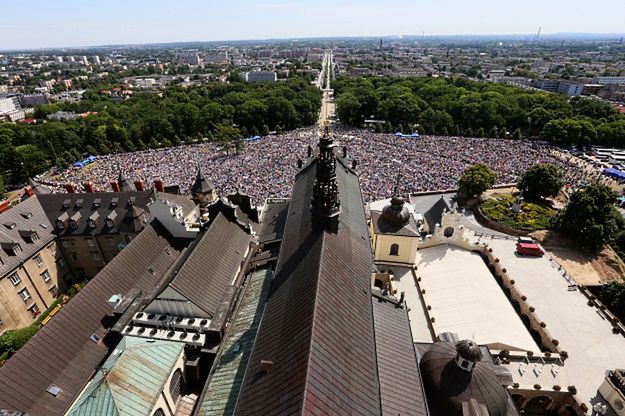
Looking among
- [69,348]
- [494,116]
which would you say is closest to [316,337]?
[69,348]

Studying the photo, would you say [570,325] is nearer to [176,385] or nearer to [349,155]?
[176,385]

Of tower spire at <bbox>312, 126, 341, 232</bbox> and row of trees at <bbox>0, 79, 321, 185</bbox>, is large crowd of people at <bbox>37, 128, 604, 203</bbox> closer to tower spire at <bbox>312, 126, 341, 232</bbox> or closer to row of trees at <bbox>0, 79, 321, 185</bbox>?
row of trees at <bbox>0, 79, 321, 185</bbox>

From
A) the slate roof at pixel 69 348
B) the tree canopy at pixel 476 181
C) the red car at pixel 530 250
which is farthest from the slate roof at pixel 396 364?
the tree canopy at pixel 476 181

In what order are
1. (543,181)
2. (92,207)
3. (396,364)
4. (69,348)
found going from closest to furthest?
1. (396,364)
2. (69,348)
3. (92,207)
4. (543,181)

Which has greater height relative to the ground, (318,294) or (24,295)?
(318,294)

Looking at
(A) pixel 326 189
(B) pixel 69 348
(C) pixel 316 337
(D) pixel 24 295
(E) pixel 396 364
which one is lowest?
(D) pixel 24 295

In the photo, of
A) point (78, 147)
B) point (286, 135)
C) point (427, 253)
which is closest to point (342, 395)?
point (427, 253)

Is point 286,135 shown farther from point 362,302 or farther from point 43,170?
point 362,302
